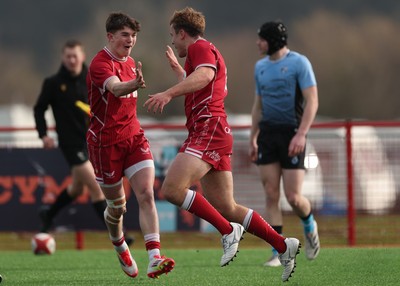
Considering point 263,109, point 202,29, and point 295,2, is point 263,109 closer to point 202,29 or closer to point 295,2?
point 202,29

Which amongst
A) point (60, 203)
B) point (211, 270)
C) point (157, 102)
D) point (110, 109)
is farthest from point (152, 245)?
point (60, 203)

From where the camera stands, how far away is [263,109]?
11047 mm

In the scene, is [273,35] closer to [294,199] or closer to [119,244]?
[294,199]

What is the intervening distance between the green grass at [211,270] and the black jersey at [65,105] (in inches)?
55.6

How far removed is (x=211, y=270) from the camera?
34.6 feet

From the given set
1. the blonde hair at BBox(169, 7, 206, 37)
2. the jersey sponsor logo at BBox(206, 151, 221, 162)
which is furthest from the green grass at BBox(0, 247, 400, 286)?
the blonde hair at BBox(169, 7, 206, 37)

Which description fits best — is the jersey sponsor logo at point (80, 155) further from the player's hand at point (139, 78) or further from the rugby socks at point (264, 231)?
the player's hand at point (139, 78)

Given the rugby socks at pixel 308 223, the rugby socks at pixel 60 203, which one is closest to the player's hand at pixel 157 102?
the rugby socks at pixel 308 223

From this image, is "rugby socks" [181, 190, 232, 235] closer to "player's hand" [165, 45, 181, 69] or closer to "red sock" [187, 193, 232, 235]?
"red sock" [187, 193, 232, 235]

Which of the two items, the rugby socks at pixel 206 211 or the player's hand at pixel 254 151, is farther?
the player's hand at pixel 254 151

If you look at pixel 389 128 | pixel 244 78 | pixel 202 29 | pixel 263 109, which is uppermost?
pixel 202 29

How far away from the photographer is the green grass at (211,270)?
369 inches

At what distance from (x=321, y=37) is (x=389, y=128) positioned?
54.0m

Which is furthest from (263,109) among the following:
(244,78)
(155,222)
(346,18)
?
(346,18)
